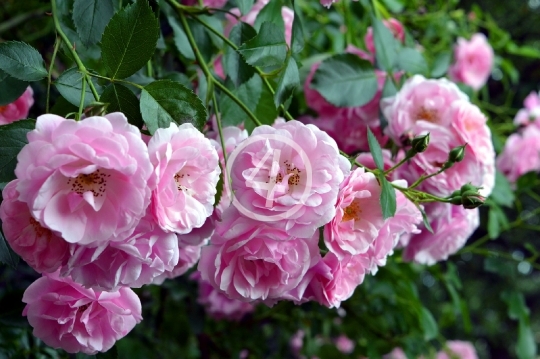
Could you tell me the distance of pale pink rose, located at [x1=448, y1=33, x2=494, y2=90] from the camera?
109 cm

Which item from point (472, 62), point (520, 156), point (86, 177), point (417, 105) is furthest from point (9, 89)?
point (472, 62)

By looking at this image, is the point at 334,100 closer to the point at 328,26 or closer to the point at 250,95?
the point at 250,95

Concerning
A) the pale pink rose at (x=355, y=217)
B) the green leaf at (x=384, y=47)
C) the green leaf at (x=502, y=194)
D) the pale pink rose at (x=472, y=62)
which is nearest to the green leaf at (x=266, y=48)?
the pale pink rose at (x=355, y=217)

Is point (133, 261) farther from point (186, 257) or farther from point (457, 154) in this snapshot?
point (457, 154)

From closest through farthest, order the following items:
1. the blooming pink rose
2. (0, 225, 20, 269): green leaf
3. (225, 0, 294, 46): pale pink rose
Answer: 1. (0, 225, 20, 269): green leaf
2. the blooming pink rose
3. (225, 0, 294, 46): pale pink rose

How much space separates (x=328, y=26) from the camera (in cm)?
88

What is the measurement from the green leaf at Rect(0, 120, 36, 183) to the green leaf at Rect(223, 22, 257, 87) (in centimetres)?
20

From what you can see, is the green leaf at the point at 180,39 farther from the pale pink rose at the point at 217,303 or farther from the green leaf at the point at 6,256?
the pale pink rose at the point at 217,303

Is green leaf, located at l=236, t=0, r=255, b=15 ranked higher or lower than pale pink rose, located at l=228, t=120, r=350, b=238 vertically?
higher

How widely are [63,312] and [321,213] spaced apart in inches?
8.2

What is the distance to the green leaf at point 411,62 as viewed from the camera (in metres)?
0.66

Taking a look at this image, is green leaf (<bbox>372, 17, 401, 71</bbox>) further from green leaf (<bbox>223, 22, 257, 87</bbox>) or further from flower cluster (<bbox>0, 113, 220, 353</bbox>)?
flower cluster (<bbox>0, 113, 220, 353</bbox>)

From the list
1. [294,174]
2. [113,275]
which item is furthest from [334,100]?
[113,275]

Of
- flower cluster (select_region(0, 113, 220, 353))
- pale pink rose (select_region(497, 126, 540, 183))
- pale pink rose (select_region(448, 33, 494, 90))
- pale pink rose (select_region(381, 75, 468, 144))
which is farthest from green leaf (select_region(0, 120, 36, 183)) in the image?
pale pink rose (select_region(448, 33, 494, 90))
